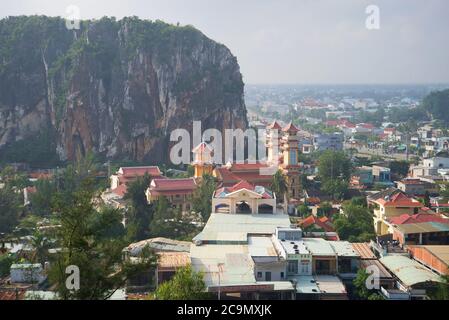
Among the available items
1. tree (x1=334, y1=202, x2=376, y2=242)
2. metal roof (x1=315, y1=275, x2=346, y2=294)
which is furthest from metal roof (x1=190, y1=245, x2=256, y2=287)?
tree (x1=334, y1=202, x2=376, y2=242)

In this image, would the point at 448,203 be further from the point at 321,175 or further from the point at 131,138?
the point at 131,138

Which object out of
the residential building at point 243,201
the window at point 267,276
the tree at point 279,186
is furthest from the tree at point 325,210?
the window at point 267,276

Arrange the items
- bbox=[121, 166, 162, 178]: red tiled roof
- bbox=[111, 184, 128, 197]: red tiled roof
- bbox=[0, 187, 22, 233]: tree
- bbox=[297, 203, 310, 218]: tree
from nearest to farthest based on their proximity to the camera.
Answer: bbox=[0, 187, 22, 233]: tree, bbox=[297, 203, 310, 218]: tree, bbox=[111, 184, 128, 197]: red tiled roof, bbox=[121, 166, 162, 178]: red tiled roof

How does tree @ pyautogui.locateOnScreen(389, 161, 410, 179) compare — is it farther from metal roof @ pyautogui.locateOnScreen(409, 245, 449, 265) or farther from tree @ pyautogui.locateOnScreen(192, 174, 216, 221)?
metal roof @ pyautogui.locateOnScreen(409, 245, 449, 265)

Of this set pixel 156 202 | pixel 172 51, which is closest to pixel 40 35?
pixel 172 51
